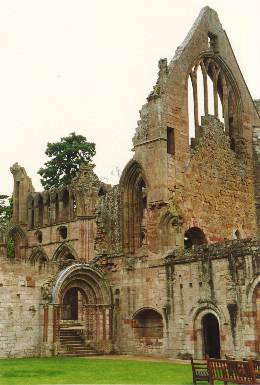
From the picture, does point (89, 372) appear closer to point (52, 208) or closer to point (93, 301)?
point (93, 301)

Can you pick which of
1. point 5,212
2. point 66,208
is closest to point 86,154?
point 5,212

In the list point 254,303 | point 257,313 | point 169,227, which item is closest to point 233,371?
point 257,313

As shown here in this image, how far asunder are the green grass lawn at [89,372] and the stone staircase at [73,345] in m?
2.33

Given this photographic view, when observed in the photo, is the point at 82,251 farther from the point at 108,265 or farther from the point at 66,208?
the point at 108,265

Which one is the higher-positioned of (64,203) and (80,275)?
(64,203)

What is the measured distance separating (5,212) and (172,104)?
82.0 feet

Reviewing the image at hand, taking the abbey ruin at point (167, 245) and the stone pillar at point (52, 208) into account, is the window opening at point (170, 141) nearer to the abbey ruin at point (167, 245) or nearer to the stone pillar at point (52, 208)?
the abbey ruin at point (167, 245)

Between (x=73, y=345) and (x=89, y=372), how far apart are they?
27.0 ft

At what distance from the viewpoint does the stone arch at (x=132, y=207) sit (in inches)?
1136

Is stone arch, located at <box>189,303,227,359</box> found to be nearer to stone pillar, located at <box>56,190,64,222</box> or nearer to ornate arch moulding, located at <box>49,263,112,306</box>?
ornate arch moulding, located at <box>49,263,112,306</box>

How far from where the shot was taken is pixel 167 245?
85.9 feet

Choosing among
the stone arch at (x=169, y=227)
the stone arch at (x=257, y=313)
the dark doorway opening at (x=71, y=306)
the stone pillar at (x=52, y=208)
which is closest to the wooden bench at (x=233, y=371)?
the stone arch at (x=257, y=313)

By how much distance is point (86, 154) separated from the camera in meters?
49.1

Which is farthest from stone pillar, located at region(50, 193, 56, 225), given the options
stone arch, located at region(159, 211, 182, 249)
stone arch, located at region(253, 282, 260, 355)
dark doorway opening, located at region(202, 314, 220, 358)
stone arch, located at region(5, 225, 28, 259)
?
stone arch, located at region(253, 282, 260, 355)
